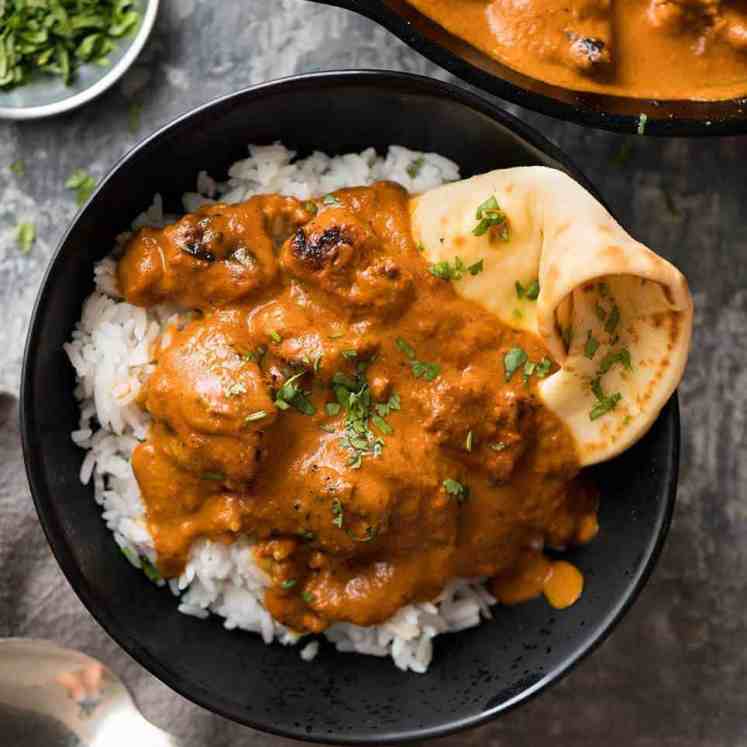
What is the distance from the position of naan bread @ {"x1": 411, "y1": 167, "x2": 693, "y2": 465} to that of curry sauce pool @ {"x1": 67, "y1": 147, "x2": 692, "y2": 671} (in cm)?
5

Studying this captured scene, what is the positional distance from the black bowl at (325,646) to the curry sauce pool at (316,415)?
0.10 meters

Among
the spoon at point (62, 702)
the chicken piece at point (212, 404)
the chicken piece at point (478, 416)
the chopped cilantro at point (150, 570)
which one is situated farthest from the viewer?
the spoon at point (62, 702)

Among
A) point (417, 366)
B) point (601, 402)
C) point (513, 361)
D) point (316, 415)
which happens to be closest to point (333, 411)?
point (316, 415)

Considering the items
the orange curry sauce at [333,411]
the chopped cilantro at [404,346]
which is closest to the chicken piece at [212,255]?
the orange curry sauce at [333,411]

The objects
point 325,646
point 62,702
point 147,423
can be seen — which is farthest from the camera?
point 62,702

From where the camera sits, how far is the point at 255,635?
319 centimetres

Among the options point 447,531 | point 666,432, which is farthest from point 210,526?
point 666,432

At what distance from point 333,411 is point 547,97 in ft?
3.16

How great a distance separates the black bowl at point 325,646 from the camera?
2.94 meters

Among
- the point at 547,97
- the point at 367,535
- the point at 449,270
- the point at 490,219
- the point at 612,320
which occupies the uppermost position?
the point at 547,97

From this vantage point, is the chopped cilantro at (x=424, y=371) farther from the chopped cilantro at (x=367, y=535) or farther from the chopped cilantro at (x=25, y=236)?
the chopped cilantro at (x=25, y=236)

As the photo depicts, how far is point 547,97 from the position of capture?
2855mm

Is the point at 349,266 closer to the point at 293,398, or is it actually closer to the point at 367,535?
the point at 293,398

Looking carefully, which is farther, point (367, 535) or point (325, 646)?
point (325, 646)
